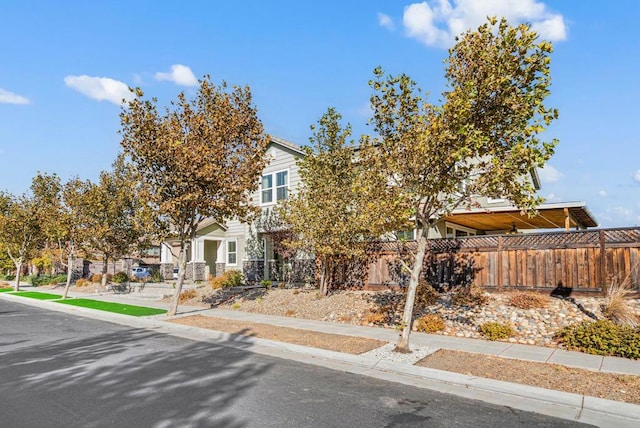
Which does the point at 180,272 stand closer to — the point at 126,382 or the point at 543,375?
the point at 126,382

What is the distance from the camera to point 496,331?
10.9 m

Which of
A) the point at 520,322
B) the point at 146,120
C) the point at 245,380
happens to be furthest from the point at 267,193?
the point at 245,380

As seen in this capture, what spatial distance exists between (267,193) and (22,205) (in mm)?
16565

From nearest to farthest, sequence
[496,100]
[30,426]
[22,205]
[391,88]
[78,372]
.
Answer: [30,426] → [78,372] → [496,100] → [391,88] → [22,205]

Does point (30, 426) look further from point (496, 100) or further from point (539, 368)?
point (496, 100)

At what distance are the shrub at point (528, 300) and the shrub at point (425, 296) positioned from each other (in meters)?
2.27

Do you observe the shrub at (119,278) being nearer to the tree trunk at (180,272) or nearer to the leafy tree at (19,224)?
the leafy tree at (19,224)

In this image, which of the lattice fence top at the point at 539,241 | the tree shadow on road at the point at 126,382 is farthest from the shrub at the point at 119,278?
the lattice fence top at the point at 539,241

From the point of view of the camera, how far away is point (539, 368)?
8.19 meters

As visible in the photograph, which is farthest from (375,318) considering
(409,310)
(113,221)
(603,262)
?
(113,221)

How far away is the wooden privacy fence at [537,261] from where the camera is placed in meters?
12.3

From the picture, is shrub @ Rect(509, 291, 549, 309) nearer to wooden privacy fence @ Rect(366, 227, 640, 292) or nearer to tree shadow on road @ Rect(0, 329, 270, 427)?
wooden privacy fence @ Rect(366, 227, 640, 292)

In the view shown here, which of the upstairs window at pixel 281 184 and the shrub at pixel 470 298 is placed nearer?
the shrub at pixel 470 298

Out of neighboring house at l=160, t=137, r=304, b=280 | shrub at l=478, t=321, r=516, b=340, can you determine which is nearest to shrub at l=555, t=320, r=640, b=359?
shrub at l=478, t=321, r=516, b=340
